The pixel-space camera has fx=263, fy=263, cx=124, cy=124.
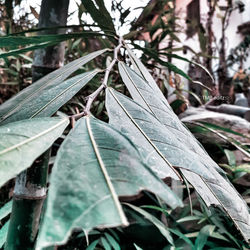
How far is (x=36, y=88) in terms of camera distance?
0.34 meters

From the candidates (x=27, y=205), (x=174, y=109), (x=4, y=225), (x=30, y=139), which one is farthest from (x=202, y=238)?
(x=30, y=139)

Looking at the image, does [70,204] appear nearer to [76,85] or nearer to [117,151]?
[117,151]

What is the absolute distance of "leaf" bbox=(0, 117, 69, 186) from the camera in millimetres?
148

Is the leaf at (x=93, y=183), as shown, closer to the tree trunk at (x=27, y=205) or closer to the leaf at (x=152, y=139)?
the leaf at (x=152, y=139)

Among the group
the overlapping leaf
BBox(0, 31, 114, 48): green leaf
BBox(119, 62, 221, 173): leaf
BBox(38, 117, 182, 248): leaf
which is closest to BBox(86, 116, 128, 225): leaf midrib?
BBox(38, 117, 182, 248): leaf

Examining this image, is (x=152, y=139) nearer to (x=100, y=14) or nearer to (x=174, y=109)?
(x=100, y=14)

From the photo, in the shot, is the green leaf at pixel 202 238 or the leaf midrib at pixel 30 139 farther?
the green leaf at pixel 202 238

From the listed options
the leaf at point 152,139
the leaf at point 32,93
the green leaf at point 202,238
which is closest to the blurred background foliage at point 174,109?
the green leaf at point 202,238

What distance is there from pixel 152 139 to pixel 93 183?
101 mm

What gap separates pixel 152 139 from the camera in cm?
22

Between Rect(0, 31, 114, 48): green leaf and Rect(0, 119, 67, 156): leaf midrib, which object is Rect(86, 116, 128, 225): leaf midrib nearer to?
Rect(0, 119, 67, 156): leaf midrib

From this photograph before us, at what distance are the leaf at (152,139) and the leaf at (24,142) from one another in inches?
2.1

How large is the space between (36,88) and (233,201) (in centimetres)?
27

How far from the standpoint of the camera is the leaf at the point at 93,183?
0.11 m
